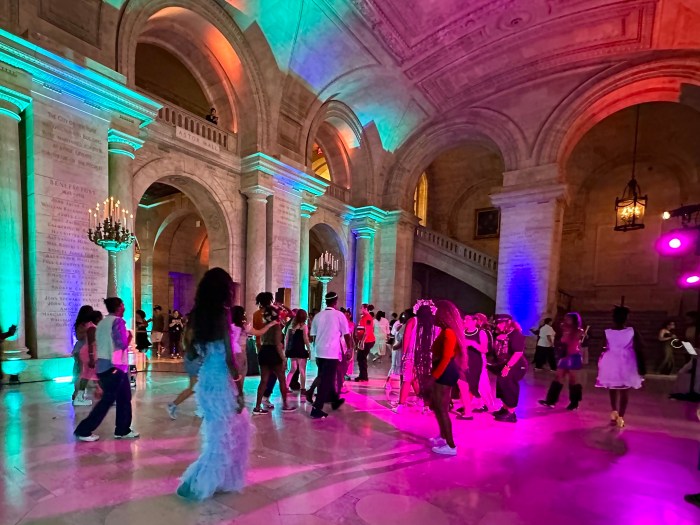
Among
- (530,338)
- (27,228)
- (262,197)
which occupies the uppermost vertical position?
(262,197)

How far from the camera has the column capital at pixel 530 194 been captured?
12.0 m

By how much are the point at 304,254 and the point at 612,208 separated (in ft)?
46.3

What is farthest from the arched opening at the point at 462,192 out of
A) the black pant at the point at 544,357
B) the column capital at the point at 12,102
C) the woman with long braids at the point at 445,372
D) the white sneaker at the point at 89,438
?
the white sneaker at the point at 89,438

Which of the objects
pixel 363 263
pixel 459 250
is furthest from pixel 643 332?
pixel 363 263

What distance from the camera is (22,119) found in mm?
6488

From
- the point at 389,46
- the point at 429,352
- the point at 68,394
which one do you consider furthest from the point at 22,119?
the point at 389,46

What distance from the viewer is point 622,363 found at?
4.95 metres

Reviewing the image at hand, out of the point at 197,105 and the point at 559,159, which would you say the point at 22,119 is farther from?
the point at 559,159

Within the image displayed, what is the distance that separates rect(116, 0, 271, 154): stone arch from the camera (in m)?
7.58

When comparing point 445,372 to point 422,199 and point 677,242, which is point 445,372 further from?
point 422,199

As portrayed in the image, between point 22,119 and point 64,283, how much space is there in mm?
3039

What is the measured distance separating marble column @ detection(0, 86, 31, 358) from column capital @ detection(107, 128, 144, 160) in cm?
145

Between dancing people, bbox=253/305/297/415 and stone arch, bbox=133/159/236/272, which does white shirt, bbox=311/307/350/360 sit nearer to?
dancing people, bbox=253/305/297/415

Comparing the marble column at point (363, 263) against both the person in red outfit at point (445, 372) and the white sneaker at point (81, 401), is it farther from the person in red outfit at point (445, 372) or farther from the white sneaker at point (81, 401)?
the person in red outfit at point (445, 372)
